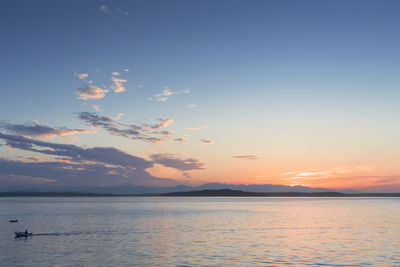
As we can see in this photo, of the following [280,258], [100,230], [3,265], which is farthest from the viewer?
[100,230]

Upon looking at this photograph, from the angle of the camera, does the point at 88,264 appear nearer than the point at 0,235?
Yes

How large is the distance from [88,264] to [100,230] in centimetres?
3762

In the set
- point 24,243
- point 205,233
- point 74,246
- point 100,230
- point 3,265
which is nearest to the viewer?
point 3,265

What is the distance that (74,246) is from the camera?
59.3 metres

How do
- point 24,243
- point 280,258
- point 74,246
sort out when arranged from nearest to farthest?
point 280,258 < point 74,246 < point 24,243

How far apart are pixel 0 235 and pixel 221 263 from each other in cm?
5129

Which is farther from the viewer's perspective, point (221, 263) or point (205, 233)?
point (205, 233)

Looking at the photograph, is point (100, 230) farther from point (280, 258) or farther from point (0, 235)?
point (280, 258)

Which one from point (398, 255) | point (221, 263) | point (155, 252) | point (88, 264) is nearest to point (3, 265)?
point (88, 264)

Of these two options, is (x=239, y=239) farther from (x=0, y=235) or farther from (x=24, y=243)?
(x=0, y=235)

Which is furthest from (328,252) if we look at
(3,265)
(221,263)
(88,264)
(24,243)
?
(24,243)

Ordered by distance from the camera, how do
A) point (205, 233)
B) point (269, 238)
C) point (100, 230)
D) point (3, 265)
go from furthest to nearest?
point (100, 230) → point (205, 233) → point (269, 238) → point (3, 265)

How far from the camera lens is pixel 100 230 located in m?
81.9

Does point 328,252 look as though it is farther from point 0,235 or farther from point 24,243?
point 0,235
